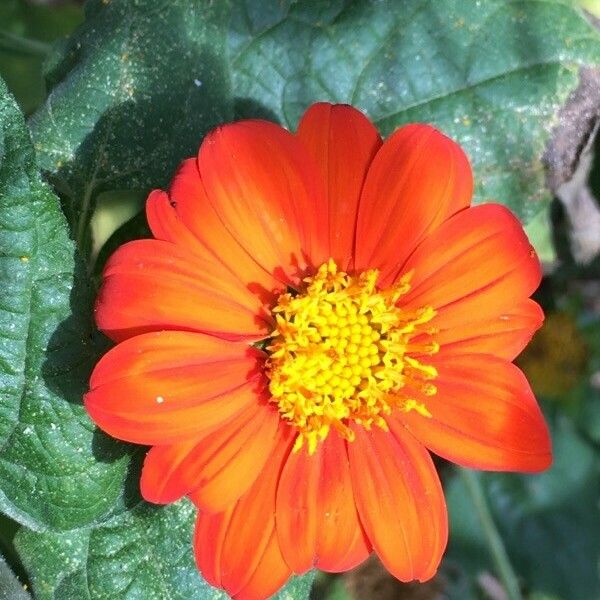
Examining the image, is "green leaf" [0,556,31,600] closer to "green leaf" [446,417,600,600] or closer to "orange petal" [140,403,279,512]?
"orange petal" [140,403,279,512]

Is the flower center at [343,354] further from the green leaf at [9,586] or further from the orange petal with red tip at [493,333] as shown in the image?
the green leaf at [9,586]

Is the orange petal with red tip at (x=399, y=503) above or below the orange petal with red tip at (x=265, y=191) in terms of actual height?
below

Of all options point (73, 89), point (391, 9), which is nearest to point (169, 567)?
point (73, 89)

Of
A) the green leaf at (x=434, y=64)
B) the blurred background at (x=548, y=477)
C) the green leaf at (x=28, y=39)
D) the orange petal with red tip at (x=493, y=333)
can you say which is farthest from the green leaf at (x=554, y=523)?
the green leaf at (x=28, y=39)

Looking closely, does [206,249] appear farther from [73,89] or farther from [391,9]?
[391,9]

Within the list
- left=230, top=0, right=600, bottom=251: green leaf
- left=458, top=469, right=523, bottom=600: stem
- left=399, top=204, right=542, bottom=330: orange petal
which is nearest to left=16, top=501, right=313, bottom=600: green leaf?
left=399, top=204, right=542, bottom=330: orange petal

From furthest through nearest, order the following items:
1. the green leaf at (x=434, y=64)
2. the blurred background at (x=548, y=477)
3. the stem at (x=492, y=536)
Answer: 1. the stem at (x=492, y=536)
2. the blurred background at (x=548, y=477)
3. the green leaf at (x=434, y=64)
